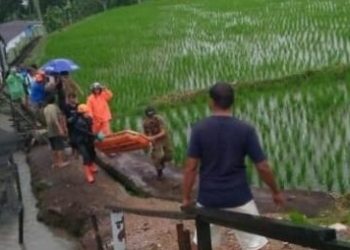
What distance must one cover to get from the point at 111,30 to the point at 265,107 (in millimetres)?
23193

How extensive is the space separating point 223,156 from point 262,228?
0.87 m

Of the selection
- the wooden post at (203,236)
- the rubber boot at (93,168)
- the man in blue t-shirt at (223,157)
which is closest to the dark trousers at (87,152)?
the rubber boot at (93,168)

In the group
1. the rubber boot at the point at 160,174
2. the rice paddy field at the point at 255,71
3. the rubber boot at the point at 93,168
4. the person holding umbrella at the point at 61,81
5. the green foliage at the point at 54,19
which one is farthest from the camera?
the green foliage at the point at 54,19

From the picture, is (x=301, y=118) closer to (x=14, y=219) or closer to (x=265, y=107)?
(x=265, y=107)

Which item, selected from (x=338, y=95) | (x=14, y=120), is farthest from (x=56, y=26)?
(x=338, y=95)

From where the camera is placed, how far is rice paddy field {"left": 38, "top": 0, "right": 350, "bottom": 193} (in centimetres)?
1066

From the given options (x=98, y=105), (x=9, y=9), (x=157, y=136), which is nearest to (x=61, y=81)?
(x=98, y=105)

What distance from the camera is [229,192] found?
4.63 metres

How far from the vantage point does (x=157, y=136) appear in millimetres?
9320

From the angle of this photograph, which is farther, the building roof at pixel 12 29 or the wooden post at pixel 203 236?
the building roof at pixel 12 29

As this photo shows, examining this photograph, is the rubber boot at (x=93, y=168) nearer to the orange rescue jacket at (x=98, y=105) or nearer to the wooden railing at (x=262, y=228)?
the orange rescue jacket at (x=98, y=105)

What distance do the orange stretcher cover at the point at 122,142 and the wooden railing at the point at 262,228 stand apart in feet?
16.1

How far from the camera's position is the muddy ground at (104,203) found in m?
7.34

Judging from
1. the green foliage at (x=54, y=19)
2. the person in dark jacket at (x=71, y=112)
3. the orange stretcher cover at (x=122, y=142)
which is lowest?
the green foliage at (x=54, y=19)
